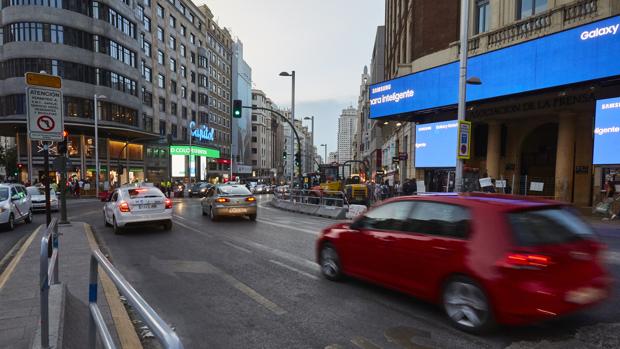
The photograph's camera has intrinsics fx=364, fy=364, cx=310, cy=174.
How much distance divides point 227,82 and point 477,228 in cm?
8754

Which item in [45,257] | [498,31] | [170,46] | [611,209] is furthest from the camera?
[170,46]

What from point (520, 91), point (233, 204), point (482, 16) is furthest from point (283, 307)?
point (482, 16)

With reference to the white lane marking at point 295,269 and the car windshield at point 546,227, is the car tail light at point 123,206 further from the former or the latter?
the car windshield at point 546,227

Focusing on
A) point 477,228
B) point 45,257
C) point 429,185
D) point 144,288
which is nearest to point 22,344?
point 45,257

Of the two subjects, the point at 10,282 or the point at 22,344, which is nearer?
the point at 22,344

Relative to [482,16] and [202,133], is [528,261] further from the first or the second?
[202,133]

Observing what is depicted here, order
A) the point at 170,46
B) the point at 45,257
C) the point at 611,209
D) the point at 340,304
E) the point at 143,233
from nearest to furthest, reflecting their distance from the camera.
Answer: the point at 45,257 < the point at 340,304 < the point at 143,233 < the point at 611,209 < the point at 170,46

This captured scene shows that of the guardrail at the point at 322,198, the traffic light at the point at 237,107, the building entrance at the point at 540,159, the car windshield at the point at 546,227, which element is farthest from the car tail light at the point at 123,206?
the building entrance at the point at 540,159

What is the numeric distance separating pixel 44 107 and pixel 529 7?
20529mm

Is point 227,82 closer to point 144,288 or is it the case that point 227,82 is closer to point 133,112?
point 133,112

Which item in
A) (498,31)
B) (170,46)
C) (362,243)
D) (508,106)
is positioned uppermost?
(170,46)

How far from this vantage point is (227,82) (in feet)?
282

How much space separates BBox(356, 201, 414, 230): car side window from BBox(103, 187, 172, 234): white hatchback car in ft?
27.3

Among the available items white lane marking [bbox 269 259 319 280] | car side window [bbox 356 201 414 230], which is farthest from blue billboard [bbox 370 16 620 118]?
white lane marking [bbox 269 259 319 280]
